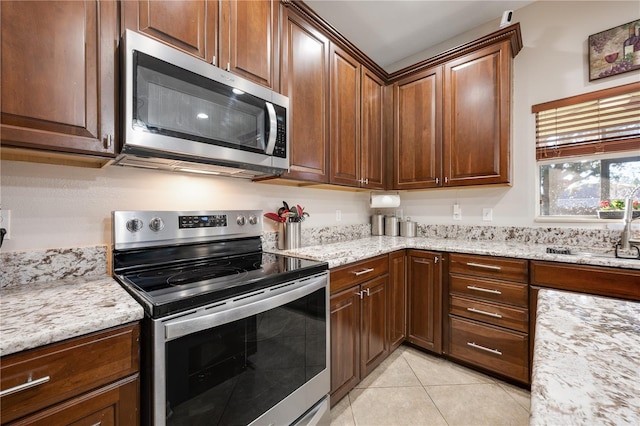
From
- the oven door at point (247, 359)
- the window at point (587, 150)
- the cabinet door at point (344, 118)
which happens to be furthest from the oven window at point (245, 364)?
the window at point (587, 150)

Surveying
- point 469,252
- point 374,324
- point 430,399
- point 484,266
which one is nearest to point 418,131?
point 469,252

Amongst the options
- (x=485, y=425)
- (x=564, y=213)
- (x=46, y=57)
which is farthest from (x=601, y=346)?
(x=564, y=213)

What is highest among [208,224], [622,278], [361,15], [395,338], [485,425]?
[361,15]

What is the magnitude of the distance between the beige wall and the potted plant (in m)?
0.40

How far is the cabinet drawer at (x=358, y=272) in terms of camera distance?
159cm

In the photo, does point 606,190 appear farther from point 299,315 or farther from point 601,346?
point 299,315

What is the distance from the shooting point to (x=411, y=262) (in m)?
Answer: 2.23

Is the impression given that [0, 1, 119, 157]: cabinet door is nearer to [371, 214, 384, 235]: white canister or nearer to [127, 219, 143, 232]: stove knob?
[127, 219, 143, 232]: stove knob

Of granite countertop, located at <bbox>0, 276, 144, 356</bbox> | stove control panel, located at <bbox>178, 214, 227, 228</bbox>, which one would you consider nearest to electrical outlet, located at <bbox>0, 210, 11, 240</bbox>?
granite countertop, located at <bbox>0, 276, 144, 356</bbox>

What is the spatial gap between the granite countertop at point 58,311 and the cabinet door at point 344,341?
1.03 metres

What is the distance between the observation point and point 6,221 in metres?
1.06

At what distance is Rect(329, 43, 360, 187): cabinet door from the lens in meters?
2.02

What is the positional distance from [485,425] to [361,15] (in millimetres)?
3031

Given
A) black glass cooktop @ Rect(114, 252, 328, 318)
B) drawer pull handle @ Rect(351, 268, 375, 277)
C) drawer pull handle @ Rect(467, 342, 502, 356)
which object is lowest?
drawer pull handle @ Rect(467, 342, 502, 356)
